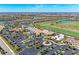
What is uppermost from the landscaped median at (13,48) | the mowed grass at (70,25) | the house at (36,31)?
the mowed grass at (70,25)

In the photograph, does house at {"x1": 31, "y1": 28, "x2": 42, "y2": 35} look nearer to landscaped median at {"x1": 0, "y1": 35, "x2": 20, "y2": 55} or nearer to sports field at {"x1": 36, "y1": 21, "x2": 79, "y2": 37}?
sports field at {"x1": 36, "y1": 21, "x2": 79, "y2": 37}

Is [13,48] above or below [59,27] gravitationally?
below

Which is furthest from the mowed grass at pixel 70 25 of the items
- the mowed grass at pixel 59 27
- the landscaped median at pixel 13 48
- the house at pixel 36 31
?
→ the landscaped median at pixel 13 48

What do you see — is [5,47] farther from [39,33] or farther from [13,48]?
[39,33]

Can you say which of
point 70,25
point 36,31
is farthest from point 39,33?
point 70,25

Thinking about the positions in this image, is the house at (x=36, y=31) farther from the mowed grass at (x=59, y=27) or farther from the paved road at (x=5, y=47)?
the paved road at (x=5, y=47)

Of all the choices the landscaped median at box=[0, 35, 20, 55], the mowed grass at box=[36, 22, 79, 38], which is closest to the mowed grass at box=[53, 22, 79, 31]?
the mowed grass at box=[36, 22, 79, 38]

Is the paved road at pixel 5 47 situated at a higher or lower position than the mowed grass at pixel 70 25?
lower
